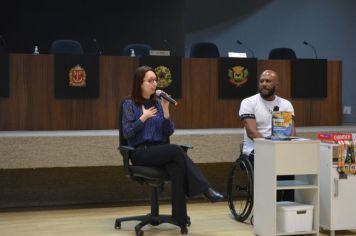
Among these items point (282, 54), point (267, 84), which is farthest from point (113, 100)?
point (282, 54)

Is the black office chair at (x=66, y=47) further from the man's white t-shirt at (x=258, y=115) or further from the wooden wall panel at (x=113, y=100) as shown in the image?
the man's white t-shirt at (x=258, y=115)

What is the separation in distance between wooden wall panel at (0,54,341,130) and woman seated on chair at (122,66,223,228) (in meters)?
1.21

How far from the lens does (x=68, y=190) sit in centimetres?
539

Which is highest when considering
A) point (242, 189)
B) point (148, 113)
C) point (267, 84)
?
point (267, 84)

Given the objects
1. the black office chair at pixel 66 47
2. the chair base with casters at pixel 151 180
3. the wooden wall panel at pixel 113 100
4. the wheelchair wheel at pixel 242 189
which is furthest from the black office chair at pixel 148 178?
the black office chair at pixel 66 47

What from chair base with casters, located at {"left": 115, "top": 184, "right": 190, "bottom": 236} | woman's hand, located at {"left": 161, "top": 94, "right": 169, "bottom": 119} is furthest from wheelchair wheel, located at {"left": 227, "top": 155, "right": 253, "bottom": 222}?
woman's hand, located at {"left": 161, "top": 94, "right": 169, "bottom": 119}

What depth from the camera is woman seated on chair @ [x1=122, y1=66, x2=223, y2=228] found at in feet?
12.9

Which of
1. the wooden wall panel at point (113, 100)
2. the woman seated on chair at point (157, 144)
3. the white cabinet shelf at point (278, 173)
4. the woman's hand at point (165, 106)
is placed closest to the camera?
the white cabinet shelf at point (278, 173)

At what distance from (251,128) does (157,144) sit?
0.74m

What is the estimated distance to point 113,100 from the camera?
536 cm

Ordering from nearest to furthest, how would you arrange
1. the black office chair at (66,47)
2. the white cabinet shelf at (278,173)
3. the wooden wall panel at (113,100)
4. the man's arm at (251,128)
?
the white cabinet shelf at (278,173)
the man's arm at (251,128)
the wooden wall panel at (113,100)
the black office chair at (66,47)

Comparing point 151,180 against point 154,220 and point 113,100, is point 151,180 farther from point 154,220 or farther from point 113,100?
point 113,100

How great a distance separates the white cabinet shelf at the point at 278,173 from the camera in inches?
148

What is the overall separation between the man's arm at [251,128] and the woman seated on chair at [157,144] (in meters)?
0.61
